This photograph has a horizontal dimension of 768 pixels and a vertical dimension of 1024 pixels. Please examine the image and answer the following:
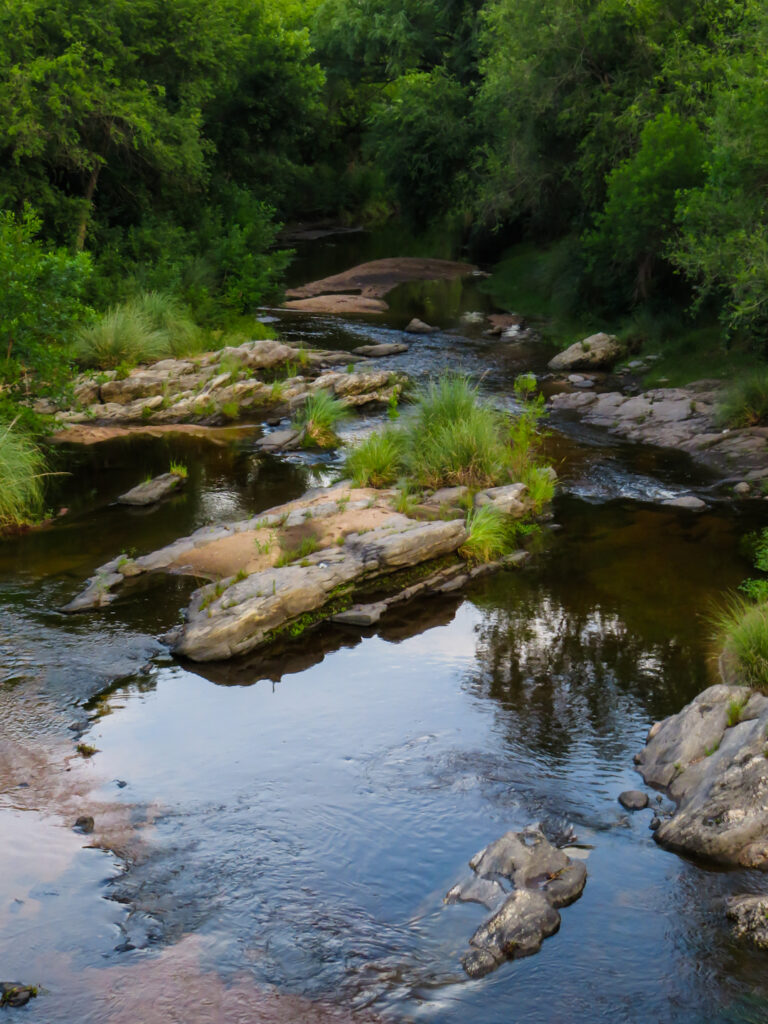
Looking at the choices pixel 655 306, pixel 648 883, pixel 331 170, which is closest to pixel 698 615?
pixel 648 883

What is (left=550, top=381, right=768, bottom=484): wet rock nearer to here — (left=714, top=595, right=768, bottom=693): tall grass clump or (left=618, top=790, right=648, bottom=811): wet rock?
(left=714, top=595, right=768, bottom=693): tall grass clump

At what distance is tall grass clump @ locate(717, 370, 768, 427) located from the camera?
16734 millimetres

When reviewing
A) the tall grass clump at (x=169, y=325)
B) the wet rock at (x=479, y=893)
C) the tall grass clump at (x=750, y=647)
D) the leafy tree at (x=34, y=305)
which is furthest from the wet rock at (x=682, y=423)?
the wet rock at (x=479, y=893)

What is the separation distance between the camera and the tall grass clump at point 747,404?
16.7 m

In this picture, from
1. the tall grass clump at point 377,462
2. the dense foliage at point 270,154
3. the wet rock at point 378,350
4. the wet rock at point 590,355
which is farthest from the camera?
the wet rock at point 378,350

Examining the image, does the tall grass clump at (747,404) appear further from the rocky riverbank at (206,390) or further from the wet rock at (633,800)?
the wet rock at (633,800)

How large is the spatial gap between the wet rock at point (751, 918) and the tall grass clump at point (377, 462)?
8819 mm

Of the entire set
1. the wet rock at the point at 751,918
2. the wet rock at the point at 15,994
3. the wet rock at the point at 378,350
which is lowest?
the wet rock at the point at 378,350

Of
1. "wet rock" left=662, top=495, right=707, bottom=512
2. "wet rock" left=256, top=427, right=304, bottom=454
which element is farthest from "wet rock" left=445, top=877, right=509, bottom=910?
"wet rock" left=256, top=427, right=304, bottom=454

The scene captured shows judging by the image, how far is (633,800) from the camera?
7.31 meters

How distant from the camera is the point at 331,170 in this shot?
53.3m

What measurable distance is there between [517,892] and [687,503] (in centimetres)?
914

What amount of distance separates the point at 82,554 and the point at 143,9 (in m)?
17.1

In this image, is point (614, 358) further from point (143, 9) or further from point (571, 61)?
point (143, 9)
